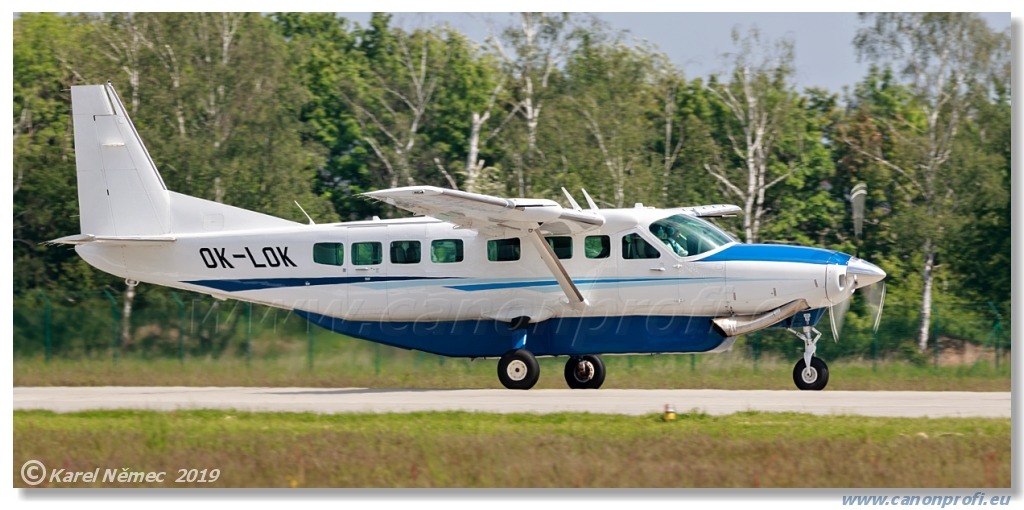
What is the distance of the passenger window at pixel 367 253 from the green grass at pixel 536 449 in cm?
452

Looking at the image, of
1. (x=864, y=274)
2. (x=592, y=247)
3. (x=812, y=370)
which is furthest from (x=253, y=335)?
(x=864, y=274)

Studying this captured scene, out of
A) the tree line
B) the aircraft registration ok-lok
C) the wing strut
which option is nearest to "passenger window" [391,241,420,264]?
the aircraft registration ok-lok

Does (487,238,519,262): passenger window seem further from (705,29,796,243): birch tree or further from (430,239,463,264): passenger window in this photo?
(705,29,796,243): birch tree

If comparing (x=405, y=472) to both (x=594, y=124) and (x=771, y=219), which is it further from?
(x=771, y=219)

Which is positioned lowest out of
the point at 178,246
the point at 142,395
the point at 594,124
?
the point at 142,395

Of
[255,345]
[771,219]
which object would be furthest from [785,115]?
[255,345]

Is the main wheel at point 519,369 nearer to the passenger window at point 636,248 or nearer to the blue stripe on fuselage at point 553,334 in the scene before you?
the blue stripe on fuselage at point 553,334

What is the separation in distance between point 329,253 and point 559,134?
11.8 metres

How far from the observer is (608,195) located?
2833 cm

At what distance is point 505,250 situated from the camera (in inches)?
730

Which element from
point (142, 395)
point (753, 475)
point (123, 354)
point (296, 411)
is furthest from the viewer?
point (123, 354)

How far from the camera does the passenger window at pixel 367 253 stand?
19.0m

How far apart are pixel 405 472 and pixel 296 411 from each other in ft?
14.4

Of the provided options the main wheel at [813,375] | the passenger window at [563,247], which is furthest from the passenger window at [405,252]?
the main wheel at [813,375]
